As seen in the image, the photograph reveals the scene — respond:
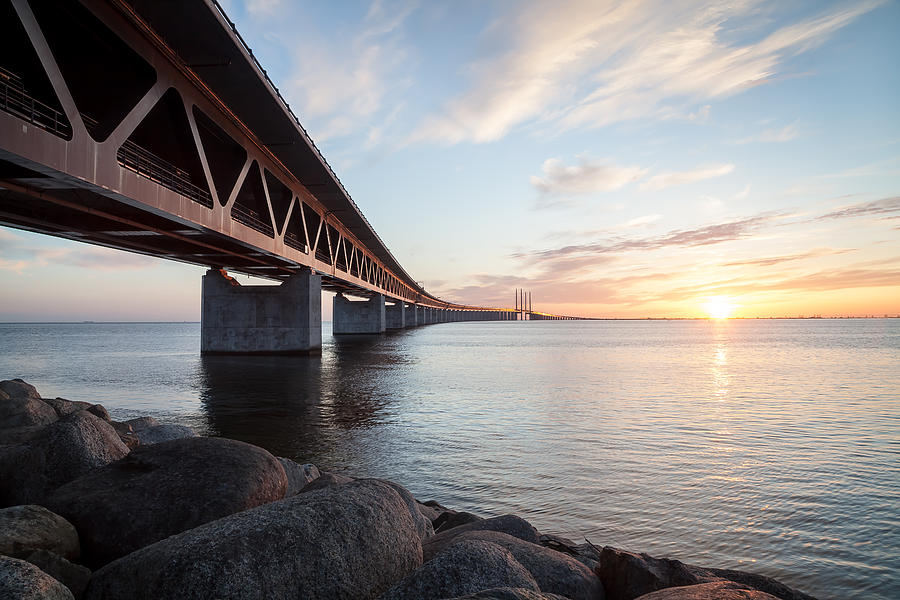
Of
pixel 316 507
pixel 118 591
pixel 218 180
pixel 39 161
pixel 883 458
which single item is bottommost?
pixel 883 458

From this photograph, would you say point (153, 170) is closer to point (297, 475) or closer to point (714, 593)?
point (297, 475)

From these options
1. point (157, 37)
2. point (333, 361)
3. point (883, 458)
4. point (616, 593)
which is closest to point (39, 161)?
point (157, 37)

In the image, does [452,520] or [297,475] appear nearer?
[452,520]

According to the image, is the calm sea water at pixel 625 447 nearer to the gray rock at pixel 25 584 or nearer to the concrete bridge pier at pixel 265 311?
the gray rock at pixel 25 584

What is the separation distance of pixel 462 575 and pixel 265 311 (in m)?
37.9

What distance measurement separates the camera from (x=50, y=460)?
557 cm

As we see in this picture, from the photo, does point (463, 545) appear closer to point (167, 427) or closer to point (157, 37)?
point (167, 427)

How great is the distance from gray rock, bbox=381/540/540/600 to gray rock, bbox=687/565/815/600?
2.00m

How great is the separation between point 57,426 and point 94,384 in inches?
927

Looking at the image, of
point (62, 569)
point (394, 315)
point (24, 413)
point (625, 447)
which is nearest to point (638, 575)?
point (62, 569)

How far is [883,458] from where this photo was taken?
1149 centimetres

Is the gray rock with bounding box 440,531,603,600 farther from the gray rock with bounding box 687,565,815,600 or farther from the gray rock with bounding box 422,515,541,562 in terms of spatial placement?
the gray rock with bounding box 687,565,815,600

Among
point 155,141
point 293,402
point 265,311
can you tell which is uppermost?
point 155,141

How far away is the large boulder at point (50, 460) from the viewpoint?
541 centimetres
